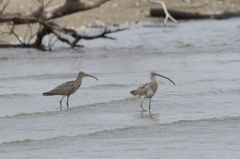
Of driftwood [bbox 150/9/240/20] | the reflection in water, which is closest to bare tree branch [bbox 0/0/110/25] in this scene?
driftwood [bbox 150/9/240/20]

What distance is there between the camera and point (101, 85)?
15953 millimetres

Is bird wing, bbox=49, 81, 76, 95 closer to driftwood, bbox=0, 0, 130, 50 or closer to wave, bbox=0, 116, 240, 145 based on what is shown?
wave, bbox=0, 116, 240, 145

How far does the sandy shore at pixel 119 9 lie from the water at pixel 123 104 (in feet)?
20.9

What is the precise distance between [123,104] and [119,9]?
2053cm

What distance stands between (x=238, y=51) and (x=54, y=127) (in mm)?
11738

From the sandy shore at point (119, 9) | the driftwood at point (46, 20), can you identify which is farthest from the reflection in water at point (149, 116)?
the sandy shore at point (119, 9)

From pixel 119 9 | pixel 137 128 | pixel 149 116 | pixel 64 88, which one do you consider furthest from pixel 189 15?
pixel 137 128

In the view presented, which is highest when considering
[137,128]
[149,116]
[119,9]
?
[137,128]

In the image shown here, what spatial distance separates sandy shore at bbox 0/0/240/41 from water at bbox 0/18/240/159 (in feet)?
20.9

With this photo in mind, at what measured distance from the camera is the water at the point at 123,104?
9977 millimetres

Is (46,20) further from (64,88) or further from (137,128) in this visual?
(137,128)

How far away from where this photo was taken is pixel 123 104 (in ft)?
44.7

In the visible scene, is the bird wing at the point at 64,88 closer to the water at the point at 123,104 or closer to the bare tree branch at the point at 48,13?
the water at the point at 123,104

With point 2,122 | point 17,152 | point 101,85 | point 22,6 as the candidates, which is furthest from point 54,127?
point 22,6
